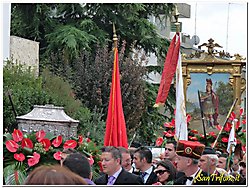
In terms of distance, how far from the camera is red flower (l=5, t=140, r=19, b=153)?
730 cm

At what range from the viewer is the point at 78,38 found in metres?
17.5

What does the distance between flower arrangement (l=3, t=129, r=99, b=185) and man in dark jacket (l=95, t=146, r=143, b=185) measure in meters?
1.11

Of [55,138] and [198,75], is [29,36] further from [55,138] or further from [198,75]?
[55,138]

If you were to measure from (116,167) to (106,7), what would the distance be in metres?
12.9

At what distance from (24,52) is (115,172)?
924cm

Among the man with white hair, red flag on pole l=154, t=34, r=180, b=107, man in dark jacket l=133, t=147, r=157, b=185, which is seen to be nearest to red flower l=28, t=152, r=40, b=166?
man in dark jacket l=133, t=147, r=157, b=185

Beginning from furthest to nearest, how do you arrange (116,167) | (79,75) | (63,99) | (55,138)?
(79,75), (63,99), (55,138), (116,167)

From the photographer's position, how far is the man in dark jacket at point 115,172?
6098 millimetres

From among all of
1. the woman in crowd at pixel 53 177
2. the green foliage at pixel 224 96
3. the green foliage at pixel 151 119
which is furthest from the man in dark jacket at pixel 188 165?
the green foliage at pixel 151 119

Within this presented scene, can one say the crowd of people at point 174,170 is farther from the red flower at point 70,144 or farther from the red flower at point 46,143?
the red flower at point 46,143

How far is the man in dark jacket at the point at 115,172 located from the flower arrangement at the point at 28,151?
3.64 ft

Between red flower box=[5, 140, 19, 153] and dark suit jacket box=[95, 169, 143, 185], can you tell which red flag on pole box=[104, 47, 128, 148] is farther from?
dark suit jacket box=[95, 169, 143, 185]

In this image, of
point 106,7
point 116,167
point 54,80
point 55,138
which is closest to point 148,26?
point 106,7

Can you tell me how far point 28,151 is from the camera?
7.36 meters
